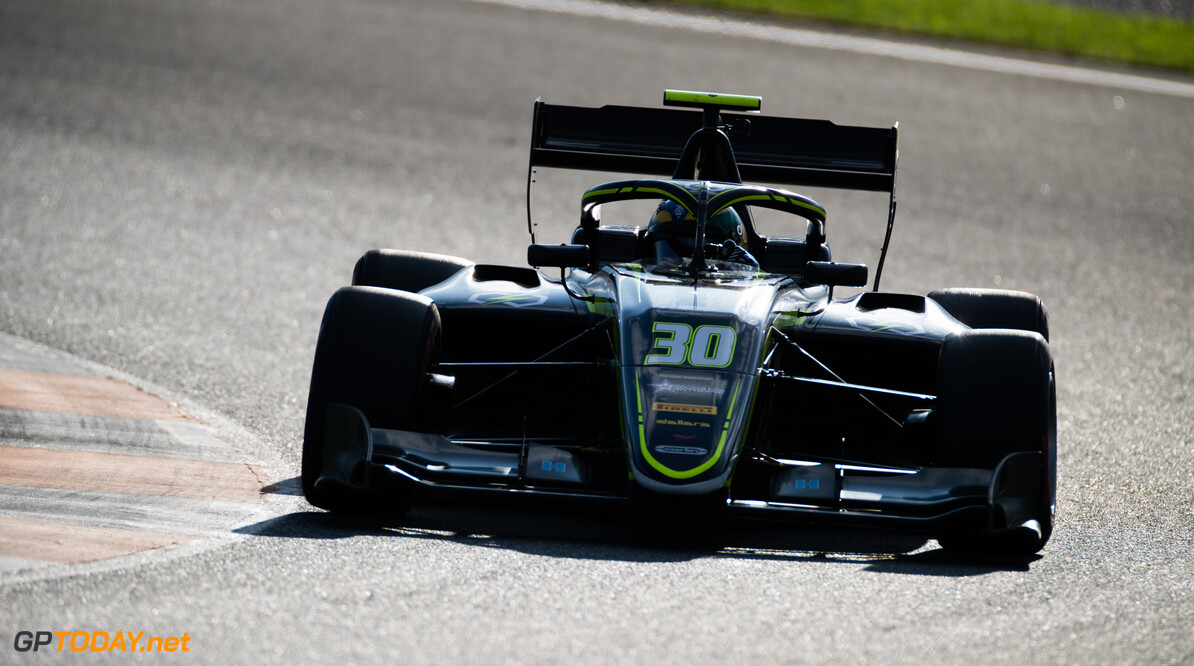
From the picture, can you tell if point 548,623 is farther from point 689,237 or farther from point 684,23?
point 684,23

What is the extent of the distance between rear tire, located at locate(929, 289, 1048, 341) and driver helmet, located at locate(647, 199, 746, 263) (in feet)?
3.33

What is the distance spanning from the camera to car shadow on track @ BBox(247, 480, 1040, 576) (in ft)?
15.4

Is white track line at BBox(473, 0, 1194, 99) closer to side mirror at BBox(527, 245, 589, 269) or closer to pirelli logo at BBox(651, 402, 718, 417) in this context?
side mirror at BBox(527, 245, 589, 269)

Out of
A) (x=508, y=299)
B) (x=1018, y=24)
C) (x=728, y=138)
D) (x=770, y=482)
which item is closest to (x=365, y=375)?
(x=508, y=299)

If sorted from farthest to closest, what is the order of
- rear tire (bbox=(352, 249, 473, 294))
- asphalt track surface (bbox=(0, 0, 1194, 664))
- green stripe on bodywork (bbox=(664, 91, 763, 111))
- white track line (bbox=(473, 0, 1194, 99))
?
white track line (bbox=(473, 0, 1194, 99)), green stripe on bodywork (bbox=(664, 91, 763, 111)), rear tire (bbox=(352, 249, 473, 294)), asphalt track surface (bbox=(0, 0, 1194, 664))

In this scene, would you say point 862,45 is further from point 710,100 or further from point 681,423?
point 681,423

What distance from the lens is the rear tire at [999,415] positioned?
15.9 feet

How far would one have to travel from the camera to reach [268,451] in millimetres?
6117

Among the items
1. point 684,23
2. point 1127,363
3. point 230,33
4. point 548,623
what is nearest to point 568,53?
point 684,23

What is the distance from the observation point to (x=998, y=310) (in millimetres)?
6461

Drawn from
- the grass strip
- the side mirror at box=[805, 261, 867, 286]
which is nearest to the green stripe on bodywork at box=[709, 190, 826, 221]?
the side mirror at box=[805, 261, 867, 286]

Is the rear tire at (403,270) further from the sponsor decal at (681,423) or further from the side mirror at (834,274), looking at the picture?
the sponsor decal at (681,423)

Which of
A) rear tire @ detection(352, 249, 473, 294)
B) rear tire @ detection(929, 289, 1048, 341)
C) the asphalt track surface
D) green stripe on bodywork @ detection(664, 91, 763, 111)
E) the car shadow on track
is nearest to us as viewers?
Result: the asphalt track surface

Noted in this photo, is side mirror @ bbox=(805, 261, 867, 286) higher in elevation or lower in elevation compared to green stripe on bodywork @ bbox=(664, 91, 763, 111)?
lower
